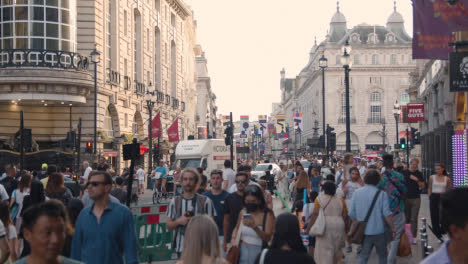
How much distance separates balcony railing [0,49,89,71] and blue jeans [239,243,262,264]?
30011 mm

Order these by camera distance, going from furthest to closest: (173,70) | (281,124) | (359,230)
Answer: (281,124), (173,70), (359,230)

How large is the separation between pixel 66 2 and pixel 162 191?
44.6 ft

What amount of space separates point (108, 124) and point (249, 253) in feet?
121

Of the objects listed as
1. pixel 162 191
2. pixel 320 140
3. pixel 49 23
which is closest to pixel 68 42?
pixel 49 23

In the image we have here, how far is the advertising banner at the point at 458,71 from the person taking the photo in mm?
15039

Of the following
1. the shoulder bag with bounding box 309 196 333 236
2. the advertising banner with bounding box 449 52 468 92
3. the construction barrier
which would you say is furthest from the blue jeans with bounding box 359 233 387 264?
the advertising banner with bounding box 449 52 468 92

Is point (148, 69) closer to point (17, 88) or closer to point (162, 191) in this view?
point (17, 88)

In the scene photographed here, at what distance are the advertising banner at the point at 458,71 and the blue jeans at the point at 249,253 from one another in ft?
30.9

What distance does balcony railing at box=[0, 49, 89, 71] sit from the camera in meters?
35.1

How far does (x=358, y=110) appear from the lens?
113m

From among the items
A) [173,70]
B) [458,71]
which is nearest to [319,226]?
[458,71]

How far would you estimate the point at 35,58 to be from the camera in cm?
3550

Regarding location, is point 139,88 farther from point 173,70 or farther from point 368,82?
point 368,82

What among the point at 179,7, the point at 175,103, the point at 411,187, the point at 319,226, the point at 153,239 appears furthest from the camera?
the point at 179,7
